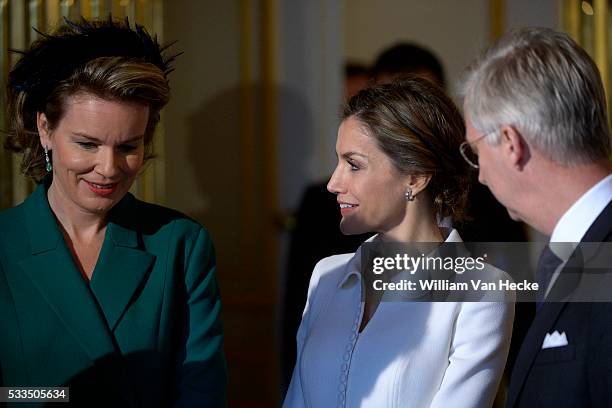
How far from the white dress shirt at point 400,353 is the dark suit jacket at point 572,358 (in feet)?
1.46

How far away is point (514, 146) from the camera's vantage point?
1.59m

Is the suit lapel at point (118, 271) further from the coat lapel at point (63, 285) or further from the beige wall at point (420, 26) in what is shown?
the beige wall at point (420, 26)

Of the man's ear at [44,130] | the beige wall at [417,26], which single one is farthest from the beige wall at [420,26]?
the man's ear at [44,130]

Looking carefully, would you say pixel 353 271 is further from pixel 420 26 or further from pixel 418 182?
pixel 420 26

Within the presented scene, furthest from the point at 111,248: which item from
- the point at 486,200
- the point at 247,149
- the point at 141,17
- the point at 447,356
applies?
the point at 247,149

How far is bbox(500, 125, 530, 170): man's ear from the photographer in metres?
1.59

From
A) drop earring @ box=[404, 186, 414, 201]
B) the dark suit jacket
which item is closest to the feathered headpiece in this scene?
drop earring @ box=[404, 186, 414, 201]

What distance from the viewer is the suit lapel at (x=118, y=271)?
2096 mm

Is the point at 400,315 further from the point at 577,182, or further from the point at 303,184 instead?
the point at 303,184

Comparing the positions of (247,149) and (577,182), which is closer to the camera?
(577,182)

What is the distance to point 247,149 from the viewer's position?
14.5 ft

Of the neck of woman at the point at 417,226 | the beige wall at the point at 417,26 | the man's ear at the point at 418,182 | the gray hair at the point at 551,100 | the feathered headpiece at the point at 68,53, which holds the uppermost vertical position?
the beige wall at the point at 417,26

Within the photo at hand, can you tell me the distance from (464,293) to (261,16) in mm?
2674

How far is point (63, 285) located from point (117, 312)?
13 cm
